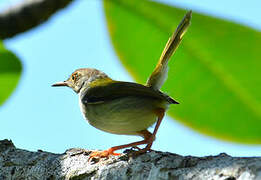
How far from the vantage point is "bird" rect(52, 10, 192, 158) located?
4.04m

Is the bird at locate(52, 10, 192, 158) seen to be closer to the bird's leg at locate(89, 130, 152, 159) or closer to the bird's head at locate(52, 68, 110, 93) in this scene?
the bird's leg at locate(89, 130, 152, 159)

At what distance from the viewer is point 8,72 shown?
3930 mm

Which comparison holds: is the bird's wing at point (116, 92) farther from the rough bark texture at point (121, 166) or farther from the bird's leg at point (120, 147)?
the rough bark texture at point (121, 166)

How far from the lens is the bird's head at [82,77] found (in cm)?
507

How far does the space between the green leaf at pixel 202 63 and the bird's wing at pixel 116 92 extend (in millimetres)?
172

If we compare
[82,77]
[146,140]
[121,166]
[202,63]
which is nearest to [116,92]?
[146,140]

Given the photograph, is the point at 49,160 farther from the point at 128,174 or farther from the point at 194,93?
the point at 194,93

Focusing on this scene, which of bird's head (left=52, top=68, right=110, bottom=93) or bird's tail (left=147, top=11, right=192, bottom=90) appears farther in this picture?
bird's head (left=52, top=68, right=110, bottom=93)

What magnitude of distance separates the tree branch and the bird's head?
4.82 ft

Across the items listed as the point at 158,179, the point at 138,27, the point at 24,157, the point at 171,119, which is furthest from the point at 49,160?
the point at 138,27

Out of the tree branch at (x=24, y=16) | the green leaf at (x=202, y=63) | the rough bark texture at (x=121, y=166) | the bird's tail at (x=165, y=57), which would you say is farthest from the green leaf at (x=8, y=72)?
the bird's tail at (x=165, y=57)

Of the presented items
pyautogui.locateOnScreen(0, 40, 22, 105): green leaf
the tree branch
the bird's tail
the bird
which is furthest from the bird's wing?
the tree branch

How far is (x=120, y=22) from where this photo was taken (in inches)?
170

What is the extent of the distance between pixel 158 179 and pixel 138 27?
2215 mm
